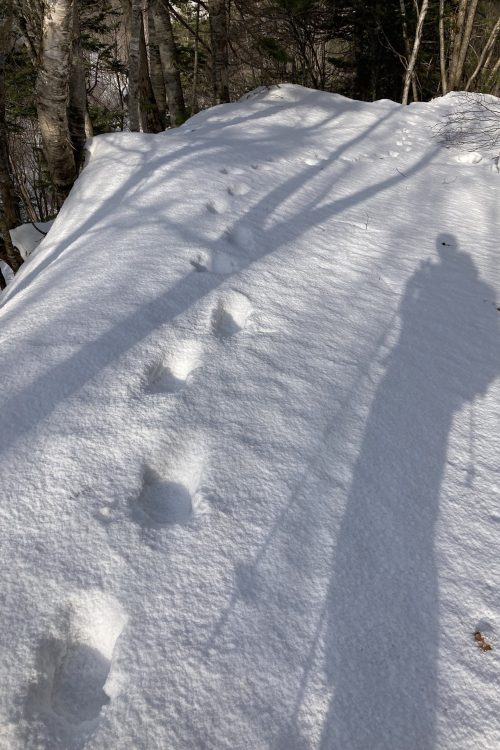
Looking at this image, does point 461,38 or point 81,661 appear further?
point 461,38

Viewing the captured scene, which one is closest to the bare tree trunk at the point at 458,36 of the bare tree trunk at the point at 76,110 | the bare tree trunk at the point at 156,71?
the bare tree trunk at the point at 156,71

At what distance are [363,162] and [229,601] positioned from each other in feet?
15.9

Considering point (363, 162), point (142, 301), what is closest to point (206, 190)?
point (142, 301)

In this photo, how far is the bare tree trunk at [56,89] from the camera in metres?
3.16

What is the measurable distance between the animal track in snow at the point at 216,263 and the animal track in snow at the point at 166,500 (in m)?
1.38

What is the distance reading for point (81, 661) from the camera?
1.07m

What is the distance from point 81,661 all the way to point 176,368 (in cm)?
112

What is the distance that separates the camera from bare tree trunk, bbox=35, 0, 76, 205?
3.16m

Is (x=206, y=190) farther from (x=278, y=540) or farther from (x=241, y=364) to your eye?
(x=278, y=540)

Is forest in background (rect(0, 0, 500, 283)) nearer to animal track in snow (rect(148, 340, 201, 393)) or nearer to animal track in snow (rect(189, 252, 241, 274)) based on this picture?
animal track in snow (rect(189, 252, 241, 274))

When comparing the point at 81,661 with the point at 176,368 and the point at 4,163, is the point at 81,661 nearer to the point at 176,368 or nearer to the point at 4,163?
the point at 176,368

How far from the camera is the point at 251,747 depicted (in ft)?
3.13

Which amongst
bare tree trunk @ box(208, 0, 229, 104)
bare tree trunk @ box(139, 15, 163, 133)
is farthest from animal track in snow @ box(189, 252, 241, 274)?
bare tree trunk @ box(139, 15, 163, 133)

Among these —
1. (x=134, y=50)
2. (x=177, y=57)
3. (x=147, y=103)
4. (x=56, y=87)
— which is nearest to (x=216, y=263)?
(x=56, y=87)
